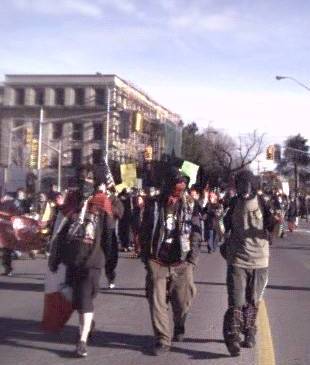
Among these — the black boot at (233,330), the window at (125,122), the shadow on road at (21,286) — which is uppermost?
the window at (125,122)

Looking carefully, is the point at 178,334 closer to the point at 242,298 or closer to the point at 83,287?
the point at 242,298

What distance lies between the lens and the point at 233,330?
272 inches

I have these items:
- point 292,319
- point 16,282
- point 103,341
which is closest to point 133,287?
point 16,282

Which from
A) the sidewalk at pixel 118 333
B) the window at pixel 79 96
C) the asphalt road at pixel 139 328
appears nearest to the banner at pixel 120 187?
the asphalt road at pixel 139 328

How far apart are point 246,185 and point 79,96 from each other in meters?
67.0

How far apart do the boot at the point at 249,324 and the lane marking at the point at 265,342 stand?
0.13 meters

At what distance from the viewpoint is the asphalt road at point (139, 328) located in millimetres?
6914

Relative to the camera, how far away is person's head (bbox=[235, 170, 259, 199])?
7.17 metres

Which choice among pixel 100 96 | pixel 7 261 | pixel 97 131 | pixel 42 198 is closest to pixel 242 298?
pixel 7 261

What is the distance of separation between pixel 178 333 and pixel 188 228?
3.69 feet

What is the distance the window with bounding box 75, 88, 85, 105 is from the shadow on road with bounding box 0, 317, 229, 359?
6529cm

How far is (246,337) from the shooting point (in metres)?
7.32

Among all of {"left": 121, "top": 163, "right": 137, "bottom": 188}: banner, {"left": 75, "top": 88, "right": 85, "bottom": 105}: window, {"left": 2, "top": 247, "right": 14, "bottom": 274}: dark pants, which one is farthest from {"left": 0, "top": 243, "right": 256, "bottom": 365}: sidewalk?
{"left": 75, "top": 88, "right": 85, "bottom": 105}: window

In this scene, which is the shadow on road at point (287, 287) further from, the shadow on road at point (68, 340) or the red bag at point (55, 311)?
the red bag at point (55, 311)
